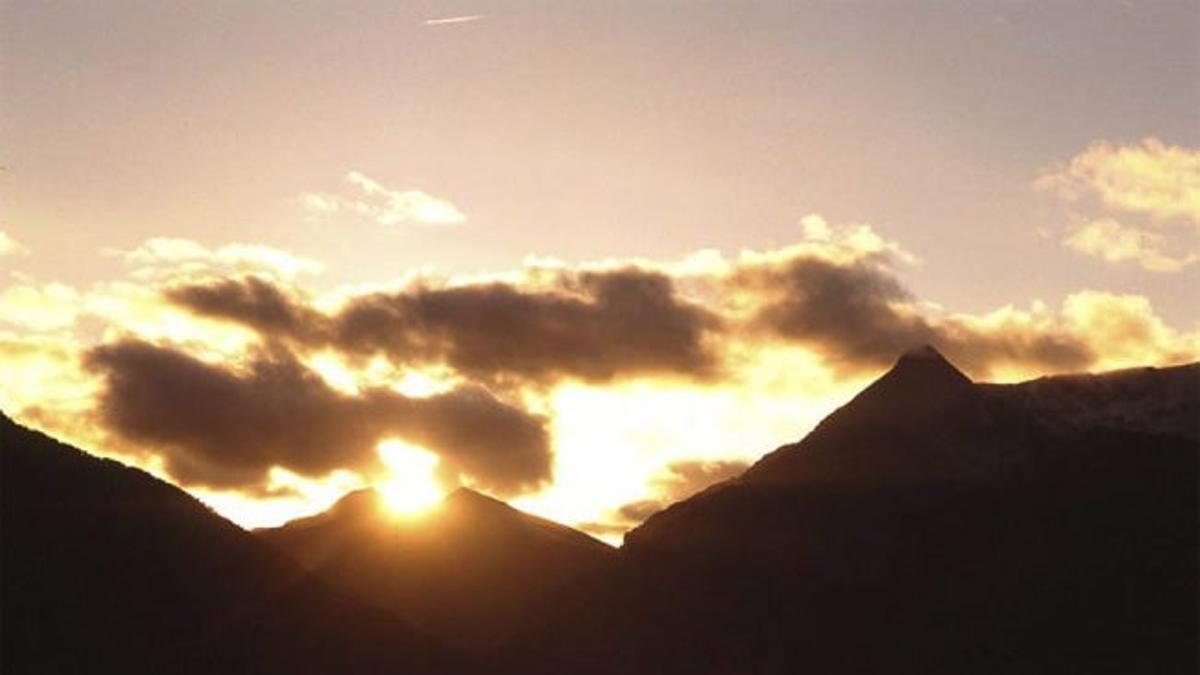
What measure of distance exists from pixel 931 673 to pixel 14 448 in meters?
141

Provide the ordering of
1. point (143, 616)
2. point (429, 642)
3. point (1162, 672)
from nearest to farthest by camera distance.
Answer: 1. point (143, 616)
2. point (429, 642)
3. point (1162, 672)

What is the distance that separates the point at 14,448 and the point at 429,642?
44649mm

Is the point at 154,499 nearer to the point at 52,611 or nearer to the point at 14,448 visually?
the point at 14,448

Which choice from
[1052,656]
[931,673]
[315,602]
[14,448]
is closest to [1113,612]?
[1052,656]

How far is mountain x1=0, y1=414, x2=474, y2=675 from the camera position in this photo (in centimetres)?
9138

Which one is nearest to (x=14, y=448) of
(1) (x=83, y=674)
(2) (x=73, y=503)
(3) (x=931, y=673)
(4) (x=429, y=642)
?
(2) (x=73, y=503)

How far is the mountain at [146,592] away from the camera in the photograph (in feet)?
300

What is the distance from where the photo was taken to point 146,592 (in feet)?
333

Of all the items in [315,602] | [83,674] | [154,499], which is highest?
[154,499]

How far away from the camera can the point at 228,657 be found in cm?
10062

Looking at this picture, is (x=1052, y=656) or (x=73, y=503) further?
(x=1052, y=656)

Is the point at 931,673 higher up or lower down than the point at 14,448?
lower down

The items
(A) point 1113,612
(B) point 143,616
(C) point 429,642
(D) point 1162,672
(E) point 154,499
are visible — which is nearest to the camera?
(B) point 143,616

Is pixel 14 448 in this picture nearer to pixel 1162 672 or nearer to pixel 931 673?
pixel 931 673
